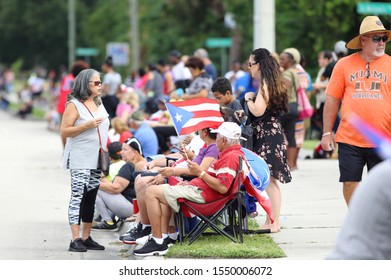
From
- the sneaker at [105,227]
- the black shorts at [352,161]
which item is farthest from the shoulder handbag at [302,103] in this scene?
the black shorts at [352,161]

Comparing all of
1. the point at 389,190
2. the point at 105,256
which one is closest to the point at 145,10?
the point at 105,256

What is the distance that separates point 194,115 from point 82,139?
3.50ft

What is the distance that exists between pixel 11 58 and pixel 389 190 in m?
75.6

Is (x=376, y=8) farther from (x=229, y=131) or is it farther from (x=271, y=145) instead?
(x=229, y=131)

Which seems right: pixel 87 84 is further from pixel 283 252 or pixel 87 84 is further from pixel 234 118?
pixel 283 252

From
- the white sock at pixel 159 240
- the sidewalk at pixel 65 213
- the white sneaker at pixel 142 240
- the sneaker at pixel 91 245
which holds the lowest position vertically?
the sidewalk at pixel 65 213

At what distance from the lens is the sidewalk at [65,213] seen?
989 cm

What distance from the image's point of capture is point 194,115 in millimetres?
9961

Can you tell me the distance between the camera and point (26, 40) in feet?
248

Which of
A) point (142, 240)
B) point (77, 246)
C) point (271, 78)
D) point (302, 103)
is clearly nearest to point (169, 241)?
point (142, 240)

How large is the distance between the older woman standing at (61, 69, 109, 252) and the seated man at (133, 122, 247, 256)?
926mm

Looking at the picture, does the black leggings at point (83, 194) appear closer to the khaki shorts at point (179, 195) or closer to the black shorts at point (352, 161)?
the khaki shorts at point (179, 195)

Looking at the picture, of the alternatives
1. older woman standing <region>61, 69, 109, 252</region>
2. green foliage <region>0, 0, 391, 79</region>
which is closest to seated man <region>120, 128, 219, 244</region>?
older woman standing <region>61, 69, 109, 252</region>

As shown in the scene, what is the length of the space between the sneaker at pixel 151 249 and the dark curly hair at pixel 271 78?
74.6 inches
